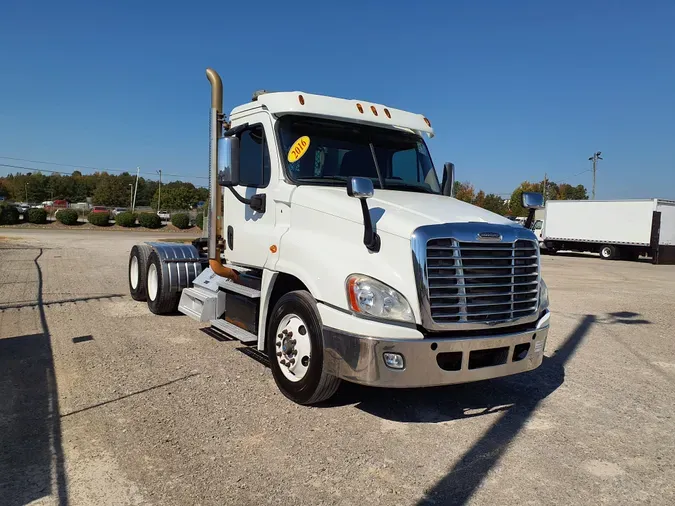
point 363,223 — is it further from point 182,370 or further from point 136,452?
point 182,370

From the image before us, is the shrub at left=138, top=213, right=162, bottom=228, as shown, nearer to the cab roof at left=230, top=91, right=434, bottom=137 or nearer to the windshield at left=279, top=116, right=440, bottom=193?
the cab roof at left=230, top=91, right=434, bottom=137

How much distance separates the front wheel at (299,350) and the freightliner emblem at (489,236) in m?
1.43

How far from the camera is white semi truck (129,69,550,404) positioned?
383 cm

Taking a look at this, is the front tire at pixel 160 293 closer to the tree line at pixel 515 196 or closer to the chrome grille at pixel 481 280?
the chrome grille at pixel 481 280

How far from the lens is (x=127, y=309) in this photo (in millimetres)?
8508

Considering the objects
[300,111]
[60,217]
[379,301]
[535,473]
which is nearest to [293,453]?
[379,301]

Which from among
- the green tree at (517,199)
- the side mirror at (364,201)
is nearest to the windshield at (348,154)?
the side mirror at (364,201)

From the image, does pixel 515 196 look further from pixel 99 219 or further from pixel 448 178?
pixel 448 178

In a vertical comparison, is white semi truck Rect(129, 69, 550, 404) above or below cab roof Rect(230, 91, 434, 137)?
below

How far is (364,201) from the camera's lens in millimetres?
3943

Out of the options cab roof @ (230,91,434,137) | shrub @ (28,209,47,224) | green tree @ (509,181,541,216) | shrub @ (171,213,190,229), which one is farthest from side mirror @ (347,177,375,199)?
green tree @ (509,181,541,216)

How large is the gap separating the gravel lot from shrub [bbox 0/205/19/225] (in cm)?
3703

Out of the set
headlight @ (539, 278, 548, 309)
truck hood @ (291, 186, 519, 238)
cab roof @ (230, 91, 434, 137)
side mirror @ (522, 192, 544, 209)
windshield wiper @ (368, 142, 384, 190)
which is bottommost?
headlight @ (539, 278, 548, 309)

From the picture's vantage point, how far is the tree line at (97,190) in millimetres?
90250
